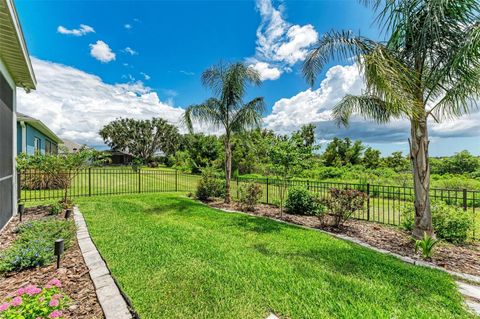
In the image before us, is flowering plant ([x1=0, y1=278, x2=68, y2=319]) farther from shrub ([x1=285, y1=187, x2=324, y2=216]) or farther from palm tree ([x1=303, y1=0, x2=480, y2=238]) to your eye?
shrub ([x1=285, y1=187, x2=324, y2=216])

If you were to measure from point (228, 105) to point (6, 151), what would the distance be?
246 inches

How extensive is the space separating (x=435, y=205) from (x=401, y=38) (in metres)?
3.57

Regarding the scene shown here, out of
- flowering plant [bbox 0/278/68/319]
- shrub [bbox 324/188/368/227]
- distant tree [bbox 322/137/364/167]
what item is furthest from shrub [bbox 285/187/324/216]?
distant tree [bbox 322/137/364/167]

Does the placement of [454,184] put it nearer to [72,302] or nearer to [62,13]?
[72,302]

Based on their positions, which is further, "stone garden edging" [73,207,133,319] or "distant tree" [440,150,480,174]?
"distant tree" [440,150,480,174]

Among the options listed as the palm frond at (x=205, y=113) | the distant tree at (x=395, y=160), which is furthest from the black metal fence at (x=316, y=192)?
the distant tree at (x=395, y=160)

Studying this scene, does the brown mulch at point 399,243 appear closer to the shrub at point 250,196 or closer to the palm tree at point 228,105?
the shrub at point 250,196

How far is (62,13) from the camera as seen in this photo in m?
6.50

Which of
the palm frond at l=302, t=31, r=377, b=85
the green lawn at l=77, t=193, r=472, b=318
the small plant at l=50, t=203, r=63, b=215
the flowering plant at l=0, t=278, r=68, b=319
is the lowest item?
the green lawn at l=77, t=193, r=472, b=318

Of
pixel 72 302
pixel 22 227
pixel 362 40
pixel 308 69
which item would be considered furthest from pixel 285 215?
pixel 22 227

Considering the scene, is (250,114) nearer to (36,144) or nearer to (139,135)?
(36,144)

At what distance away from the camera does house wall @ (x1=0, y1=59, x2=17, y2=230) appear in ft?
14.3

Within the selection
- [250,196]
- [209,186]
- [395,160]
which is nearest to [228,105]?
[209,186]

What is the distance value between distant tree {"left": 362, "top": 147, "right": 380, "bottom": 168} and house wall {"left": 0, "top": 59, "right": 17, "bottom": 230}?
25.3 m
